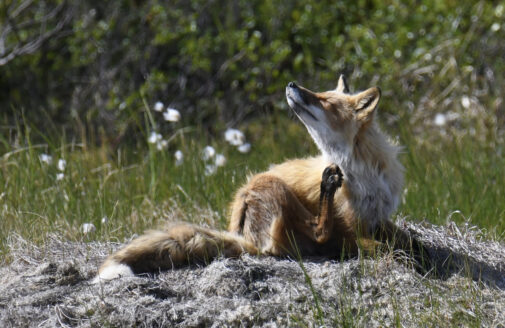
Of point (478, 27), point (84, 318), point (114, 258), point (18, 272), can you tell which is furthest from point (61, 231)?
point (478, 27)

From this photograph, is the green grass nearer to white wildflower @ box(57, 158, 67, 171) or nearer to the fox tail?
white wildflower @ box(57, 158, 67, 171)

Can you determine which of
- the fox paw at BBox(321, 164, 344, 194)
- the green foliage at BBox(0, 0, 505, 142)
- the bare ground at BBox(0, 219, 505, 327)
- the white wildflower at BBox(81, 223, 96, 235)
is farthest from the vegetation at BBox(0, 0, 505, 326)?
the bare ground at BBox(0, 219, 505, 327)

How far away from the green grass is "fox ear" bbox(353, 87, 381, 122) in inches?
52.3

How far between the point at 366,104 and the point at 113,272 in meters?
2.20

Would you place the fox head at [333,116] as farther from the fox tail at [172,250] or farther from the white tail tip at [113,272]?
the white tail tip at [113,272]

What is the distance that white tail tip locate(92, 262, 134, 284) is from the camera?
4258 mm

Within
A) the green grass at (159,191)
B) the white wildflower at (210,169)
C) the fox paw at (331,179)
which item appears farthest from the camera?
the white wildflower at (210,169)

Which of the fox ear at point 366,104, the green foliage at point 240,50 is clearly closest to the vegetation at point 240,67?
the green foliage at point 240,50

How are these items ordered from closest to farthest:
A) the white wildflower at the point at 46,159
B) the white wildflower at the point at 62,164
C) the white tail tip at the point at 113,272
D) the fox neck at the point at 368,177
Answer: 1. the white tail tip at the point at 113,272
2. the fox neck at the point at 368,177
3. the white wildflower at the point at 62,164
4. the white wildflower at the point at 46,159

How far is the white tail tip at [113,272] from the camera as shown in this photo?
426cm

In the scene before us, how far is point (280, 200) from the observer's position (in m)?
4.71

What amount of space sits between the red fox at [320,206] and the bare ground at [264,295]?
0.52 ft

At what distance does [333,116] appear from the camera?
16.1 feet

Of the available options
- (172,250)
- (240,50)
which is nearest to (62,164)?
(172,250)
